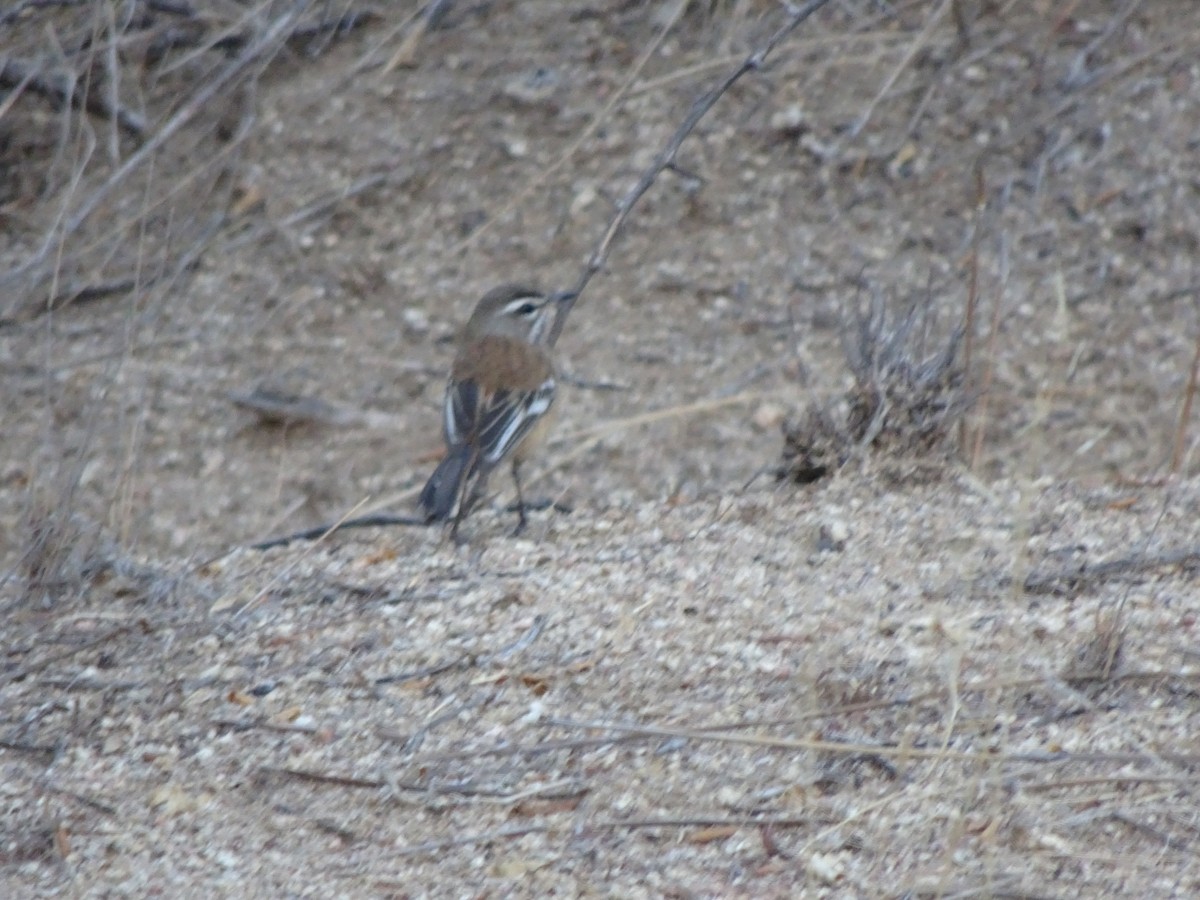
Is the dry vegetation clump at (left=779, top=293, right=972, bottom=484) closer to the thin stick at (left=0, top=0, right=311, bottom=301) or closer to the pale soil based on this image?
the pale soil

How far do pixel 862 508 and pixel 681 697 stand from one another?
1437mm

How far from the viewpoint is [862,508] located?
5891 mm

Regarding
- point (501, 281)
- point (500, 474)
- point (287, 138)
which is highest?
point (287, 138)

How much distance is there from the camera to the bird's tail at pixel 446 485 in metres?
6.16

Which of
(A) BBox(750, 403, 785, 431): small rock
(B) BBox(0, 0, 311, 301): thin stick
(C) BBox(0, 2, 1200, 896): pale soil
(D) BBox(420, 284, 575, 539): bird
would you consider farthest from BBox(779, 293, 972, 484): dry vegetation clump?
(B) BBox(0, 0, 311, 301): thin stick

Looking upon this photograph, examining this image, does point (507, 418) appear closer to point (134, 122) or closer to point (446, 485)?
point (446, 485)

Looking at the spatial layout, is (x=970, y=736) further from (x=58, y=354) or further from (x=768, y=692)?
(x=58, y=354)

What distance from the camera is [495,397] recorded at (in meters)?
6.86

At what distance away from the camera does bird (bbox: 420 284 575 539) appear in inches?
249

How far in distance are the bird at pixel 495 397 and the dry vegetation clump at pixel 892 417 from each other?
3.30 feet

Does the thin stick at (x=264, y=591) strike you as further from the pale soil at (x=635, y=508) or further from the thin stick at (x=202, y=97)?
the thin stick at (x=202, y=97)

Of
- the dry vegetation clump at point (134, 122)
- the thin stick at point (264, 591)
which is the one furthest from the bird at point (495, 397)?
the dry vegetation clump at point (134, 122)

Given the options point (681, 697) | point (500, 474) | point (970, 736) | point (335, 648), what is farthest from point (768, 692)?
point (500, 474)

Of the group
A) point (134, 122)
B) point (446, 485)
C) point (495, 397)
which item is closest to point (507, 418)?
point (495, 397)
